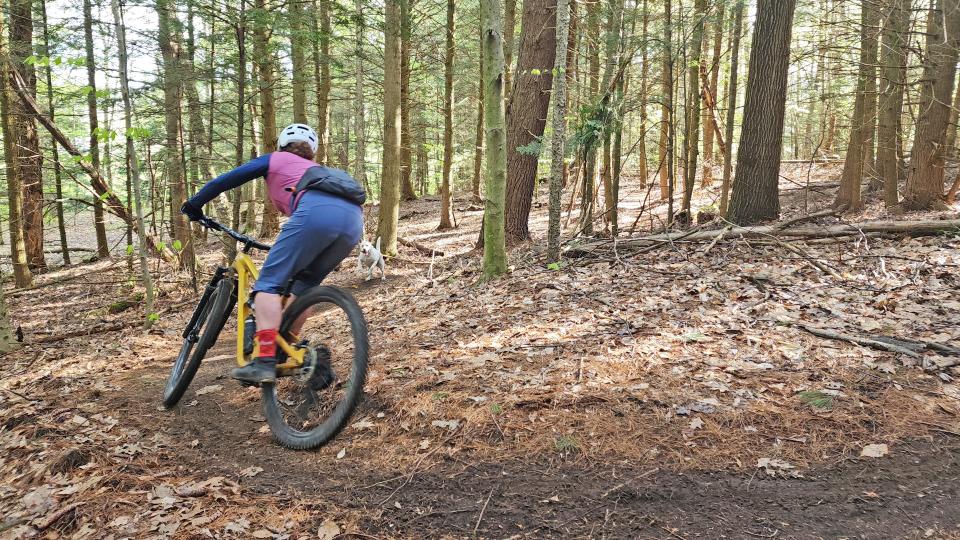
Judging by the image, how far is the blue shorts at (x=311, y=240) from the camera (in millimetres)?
3418

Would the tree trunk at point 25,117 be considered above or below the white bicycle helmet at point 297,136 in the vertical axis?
above

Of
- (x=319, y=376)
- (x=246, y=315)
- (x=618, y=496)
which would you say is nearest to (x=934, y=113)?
(x=618, y=496)

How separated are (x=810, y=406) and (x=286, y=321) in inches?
146

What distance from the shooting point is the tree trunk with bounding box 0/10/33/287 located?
950 centimetres

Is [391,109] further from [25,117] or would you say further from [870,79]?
[870,79]

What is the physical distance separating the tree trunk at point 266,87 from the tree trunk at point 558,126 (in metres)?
5.09

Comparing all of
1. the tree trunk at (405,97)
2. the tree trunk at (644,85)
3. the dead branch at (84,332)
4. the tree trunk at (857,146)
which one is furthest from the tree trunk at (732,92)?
the dead branch at (84,332)

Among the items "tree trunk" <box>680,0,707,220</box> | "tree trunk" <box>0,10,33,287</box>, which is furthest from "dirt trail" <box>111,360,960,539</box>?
"tree trunk" <box>0,10,33,287</box>

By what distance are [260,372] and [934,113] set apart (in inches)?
462

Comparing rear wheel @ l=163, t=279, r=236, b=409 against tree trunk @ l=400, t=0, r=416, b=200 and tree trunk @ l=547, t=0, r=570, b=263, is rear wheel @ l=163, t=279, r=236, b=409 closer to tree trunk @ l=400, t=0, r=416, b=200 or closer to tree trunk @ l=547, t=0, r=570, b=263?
tree trunk @ l=547, t=0, r=570, b=263

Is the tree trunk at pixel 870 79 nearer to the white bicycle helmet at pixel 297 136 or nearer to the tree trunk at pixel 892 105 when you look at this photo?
the tree trunk at pixel 892 105

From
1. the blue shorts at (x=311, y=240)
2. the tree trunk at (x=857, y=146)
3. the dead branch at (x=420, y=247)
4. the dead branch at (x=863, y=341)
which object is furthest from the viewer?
the dead branch at (x=420, y=247)

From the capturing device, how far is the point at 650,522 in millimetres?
2664

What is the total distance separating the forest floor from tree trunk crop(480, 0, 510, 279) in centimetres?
147
